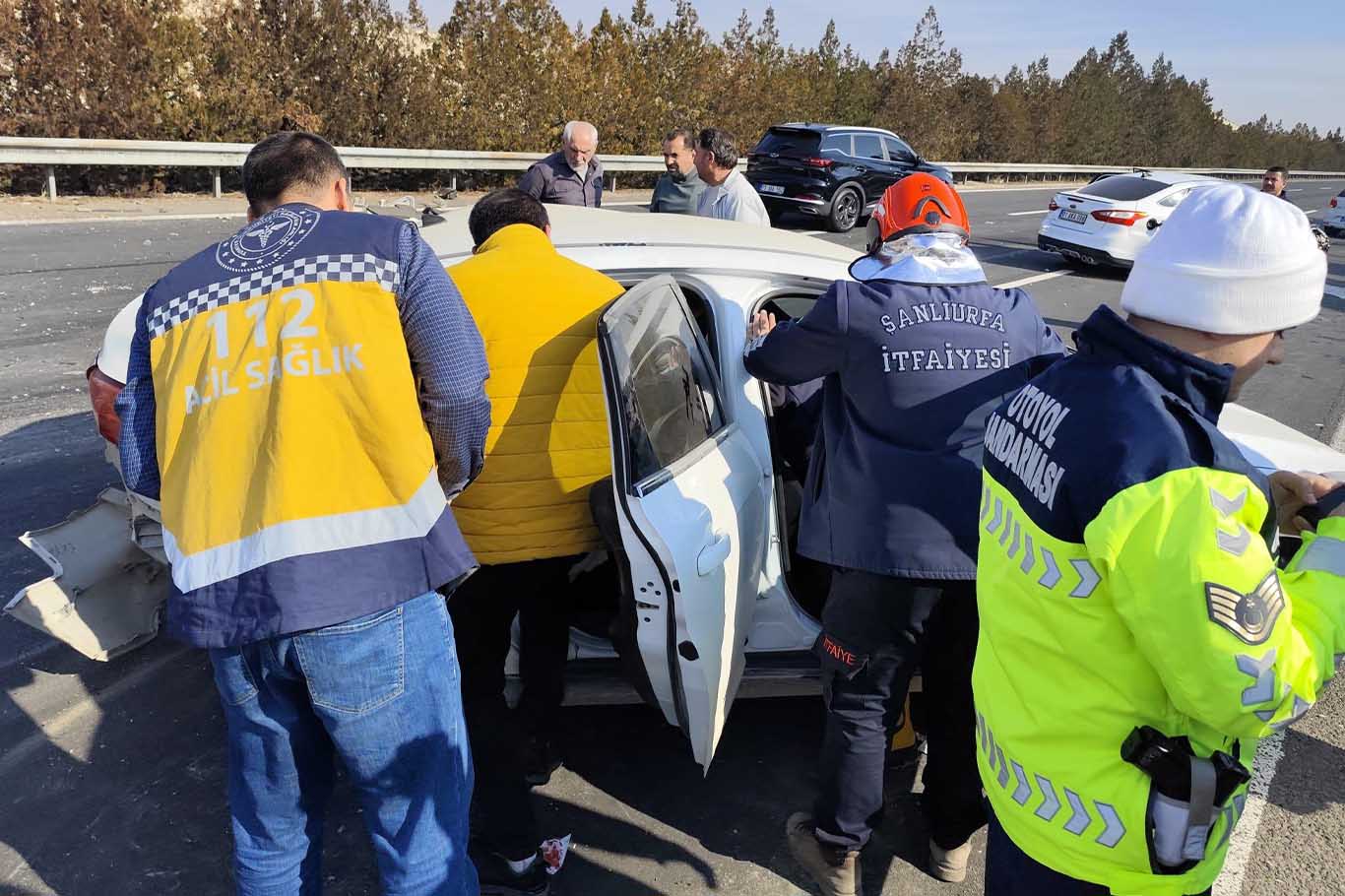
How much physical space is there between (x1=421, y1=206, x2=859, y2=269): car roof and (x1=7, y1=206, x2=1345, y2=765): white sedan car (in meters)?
0.01

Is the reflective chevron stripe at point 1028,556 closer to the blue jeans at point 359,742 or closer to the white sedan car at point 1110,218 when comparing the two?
the blue jeans at point 359,742

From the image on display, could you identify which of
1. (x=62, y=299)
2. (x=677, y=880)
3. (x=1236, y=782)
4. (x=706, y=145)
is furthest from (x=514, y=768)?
(x=62, y=299)

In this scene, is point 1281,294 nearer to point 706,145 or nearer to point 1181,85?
point 706,145

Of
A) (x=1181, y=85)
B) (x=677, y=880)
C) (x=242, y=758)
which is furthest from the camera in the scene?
(x=1181, y=85)

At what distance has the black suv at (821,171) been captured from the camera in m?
15.0

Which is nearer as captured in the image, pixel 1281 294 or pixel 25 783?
pixel 1281 294

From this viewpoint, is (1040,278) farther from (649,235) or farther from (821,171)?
(649,235)

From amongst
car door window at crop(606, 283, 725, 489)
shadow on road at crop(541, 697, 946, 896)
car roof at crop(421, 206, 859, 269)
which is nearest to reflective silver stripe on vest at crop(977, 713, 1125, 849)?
car door window at crop(606, 283, 725, 489)

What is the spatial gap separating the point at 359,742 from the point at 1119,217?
41.4 feet

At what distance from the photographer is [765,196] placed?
609 inches

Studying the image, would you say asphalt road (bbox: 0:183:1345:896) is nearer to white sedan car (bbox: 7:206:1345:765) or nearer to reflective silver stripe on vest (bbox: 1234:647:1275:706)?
white sedan car (bbox: 7:206:1345:765)

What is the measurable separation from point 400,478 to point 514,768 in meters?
0.99

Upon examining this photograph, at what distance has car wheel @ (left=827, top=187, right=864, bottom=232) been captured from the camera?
15.2 m

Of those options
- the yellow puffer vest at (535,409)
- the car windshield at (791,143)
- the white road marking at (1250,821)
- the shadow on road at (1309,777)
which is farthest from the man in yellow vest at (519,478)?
the car windshield at (791,143)
